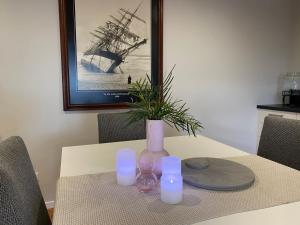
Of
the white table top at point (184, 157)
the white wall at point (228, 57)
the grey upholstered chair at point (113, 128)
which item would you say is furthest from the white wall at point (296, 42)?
the grey upholstered chair at point (113, 128)

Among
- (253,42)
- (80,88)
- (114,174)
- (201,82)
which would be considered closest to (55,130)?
(80,88)

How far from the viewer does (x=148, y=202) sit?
98 cm

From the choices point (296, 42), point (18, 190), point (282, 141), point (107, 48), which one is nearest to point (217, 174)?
point (282, 141)

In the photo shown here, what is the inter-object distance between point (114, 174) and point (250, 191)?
0.59 m

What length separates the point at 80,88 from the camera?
94.6 inches

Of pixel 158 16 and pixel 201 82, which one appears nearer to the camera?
pixel 158 16

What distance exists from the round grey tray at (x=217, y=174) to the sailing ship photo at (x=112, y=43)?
135cm

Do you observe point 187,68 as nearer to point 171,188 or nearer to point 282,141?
point 282,141

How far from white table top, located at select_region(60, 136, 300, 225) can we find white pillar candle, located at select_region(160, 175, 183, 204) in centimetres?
15

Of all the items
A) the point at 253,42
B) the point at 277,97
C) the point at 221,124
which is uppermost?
the point at 253,42

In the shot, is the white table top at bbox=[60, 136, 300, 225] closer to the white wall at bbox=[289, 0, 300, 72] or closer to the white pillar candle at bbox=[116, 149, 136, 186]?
the white pillar candle at bbox=[116, 149, 136, 186]

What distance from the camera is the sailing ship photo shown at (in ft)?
7.75

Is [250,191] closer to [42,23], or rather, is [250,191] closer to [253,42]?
[42,23]

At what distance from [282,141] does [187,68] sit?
138 cm
